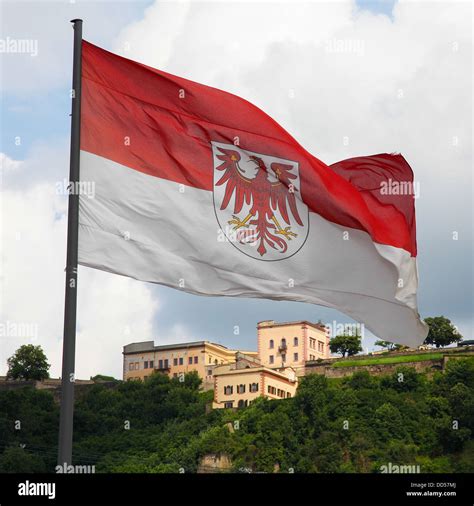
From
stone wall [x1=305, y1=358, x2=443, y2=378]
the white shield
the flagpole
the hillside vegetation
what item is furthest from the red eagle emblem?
stone wall [x1=305, y1=358, x2=443, y2=378]

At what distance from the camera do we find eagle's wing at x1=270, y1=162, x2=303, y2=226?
1048 centimetres

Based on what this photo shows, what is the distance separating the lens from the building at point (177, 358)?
97.6m

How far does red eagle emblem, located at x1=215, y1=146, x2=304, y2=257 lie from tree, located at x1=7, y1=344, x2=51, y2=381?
9093 centimetres

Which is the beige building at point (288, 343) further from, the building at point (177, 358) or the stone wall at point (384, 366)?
the stone wall at point (384, 366)

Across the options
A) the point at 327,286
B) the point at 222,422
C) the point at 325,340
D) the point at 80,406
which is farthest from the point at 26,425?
the point at 327,286

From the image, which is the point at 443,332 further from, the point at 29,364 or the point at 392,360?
the point at 29,364

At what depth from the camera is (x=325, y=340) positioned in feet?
330

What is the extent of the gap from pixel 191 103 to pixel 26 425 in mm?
81381

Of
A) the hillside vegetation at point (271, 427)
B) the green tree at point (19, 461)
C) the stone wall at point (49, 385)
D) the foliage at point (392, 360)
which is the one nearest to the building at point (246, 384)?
the hillside vegetation at point (271, 427)

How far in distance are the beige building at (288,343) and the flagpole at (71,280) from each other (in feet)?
286

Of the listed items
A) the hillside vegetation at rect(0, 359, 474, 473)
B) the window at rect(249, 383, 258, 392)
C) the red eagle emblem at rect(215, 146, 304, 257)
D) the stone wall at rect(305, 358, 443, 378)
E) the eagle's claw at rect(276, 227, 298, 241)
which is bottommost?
the eagle's claw at rect(276, 227, 298, 241)

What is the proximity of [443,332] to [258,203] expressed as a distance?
8201 cm

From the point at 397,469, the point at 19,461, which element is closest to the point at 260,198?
the point at 397,469

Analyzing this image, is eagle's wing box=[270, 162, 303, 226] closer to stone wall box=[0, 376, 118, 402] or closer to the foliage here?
the foliage
